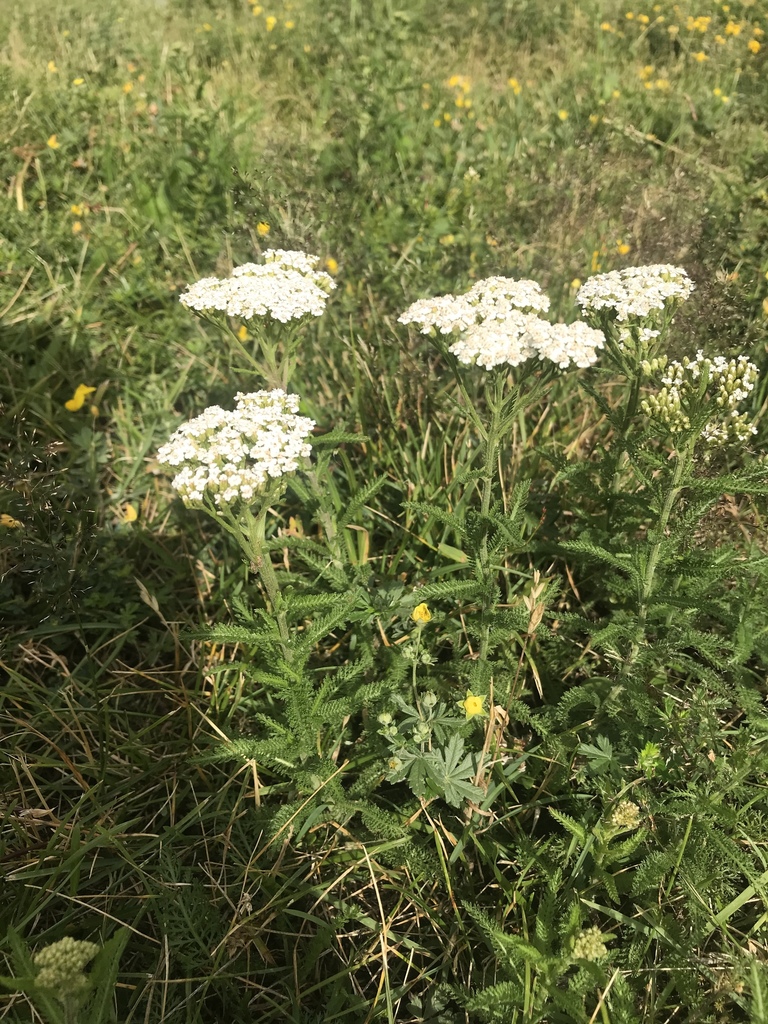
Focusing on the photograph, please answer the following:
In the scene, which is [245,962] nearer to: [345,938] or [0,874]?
[345,938]

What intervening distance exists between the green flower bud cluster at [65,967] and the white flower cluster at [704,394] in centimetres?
202

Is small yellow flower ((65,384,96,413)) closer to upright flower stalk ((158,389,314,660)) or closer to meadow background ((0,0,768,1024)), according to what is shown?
meadow background ((0,0,768,1024))

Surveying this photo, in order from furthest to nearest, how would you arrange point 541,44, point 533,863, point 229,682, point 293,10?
point 293,10 → point 541,44 → point 229,682 → point 533,863

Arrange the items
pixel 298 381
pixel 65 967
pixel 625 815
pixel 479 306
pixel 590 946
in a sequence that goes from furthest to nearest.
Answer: pixel 298 381
pixel 479 306
pixel 625 815
pixel 590 946
pixel 65 967

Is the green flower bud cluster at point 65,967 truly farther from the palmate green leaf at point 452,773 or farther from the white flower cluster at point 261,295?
the white flower cluster at point 261,295

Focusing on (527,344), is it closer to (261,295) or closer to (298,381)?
(261,295)

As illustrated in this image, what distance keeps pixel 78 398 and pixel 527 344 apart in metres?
2.59

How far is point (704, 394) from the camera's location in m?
1.97

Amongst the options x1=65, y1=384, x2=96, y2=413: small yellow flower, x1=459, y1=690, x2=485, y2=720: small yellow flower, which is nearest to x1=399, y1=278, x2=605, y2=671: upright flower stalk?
x1=459, y1=690, x2=485, y2=720: small yellow flower

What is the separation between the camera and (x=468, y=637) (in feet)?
8.69

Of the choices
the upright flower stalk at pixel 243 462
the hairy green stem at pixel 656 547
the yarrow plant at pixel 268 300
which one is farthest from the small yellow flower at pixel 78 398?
the hairy green stem at pixel 656 547

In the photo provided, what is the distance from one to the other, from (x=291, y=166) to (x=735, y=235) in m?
2.61

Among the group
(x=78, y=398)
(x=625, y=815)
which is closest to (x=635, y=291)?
(x=625, y=815)

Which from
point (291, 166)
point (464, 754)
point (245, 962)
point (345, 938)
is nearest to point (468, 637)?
point (464, 754)
